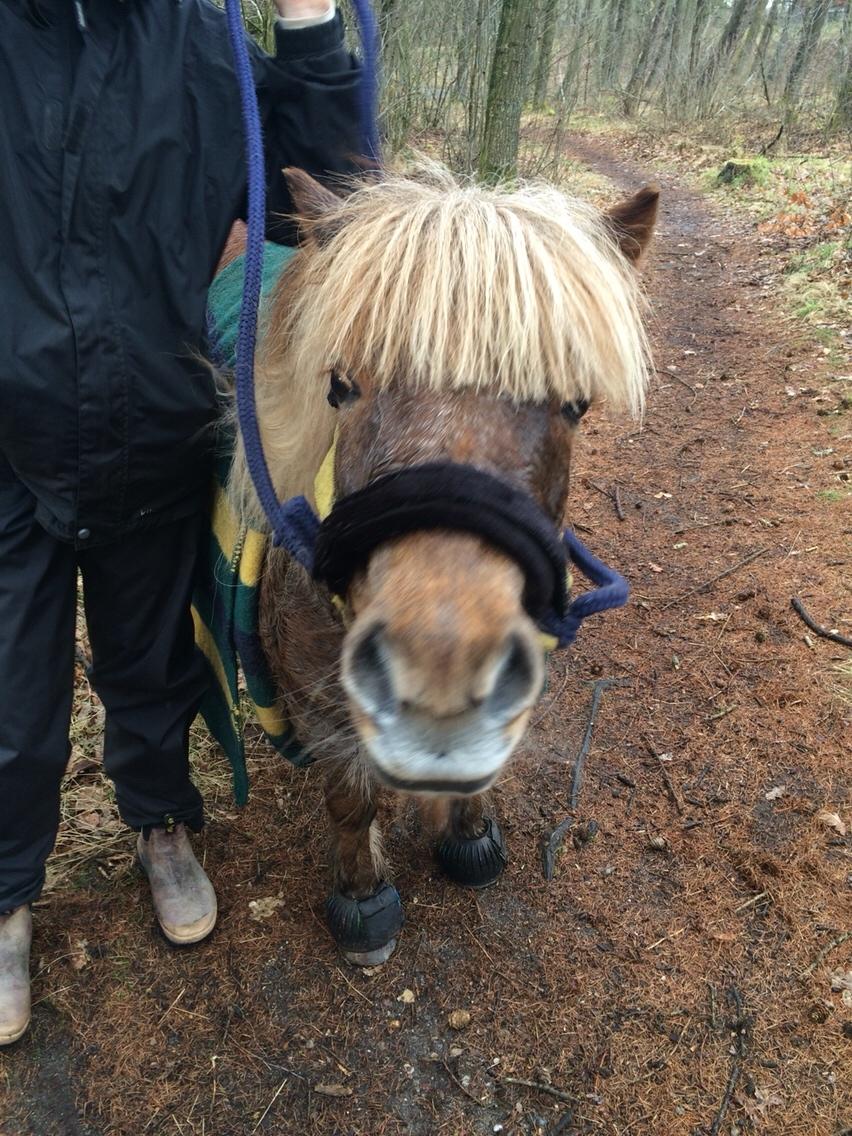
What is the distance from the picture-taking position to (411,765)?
1233mm

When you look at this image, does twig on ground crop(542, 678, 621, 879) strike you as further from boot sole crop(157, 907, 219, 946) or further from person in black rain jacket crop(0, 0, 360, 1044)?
person in black rain jacket crop(0, 0, 360, 1044)

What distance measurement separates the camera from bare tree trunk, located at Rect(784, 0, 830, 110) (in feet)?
49.1

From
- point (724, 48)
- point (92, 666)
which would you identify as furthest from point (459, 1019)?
point (724, 48)

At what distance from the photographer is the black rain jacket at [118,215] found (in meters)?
1.52

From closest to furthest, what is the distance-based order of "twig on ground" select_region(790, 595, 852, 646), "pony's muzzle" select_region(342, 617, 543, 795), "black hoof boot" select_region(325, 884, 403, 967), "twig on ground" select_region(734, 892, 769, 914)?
"pony's muzzle" select_region(342, 617, 543, 795), "black hoof boot" select_region(325, 884, 403, 967), "twig on ground" select_region(734, 892, 769, 914), "twig on ground" select_region(790, 595, 852, 646)

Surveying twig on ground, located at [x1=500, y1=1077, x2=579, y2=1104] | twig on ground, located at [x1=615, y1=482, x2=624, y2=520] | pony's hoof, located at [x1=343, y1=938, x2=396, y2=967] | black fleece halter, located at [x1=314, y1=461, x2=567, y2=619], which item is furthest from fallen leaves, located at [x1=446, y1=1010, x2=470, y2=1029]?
twig on ground, located at [x1=615, y1=482, x2=624, y2=520]

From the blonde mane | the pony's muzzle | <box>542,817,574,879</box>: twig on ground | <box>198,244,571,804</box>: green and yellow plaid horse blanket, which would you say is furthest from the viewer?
<box>542,817,574,879</box>: twig on ground

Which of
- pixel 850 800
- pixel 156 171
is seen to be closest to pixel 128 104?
pixel 156 171

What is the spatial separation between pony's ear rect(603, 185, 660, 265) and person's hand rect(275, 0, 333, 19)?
841 mm

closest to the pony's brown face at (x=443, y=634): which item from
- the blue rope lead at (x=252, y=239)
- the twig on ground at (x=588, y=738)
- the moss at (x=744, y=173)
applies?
the blue rope lead at (x=252, y=239)

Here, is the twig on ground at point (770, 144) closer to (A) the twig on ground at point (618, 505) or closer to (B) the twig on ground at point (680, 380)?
(B) the twig on ground at point (680, 380)

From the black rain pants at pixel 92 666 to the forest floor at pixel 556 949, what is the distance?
522 mm

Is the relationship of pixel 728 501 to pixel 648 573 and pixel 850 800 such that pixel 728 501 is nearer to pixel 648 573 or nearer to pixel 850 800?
pixel 648 573

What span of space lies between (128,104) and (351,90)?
55cm
